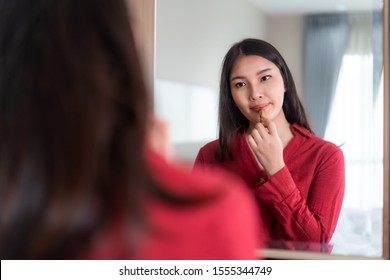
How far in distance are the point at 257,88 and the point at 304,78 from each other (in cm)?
9

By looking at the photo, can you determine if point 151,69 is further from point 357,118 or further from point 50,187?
point 50,187

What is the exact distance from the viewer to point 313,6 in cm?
94

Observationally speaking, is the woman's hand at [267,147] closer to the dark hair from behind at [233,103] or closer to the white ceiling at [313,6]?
the dark hair from behind at [233,103]

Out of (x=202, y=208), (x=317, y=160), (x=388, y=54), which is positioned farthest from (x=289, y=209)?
(x=202, y=208)

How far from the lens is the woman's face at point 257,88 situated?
944mm

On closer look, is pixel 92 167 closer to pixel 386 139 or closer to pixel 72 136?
pixel 72 136

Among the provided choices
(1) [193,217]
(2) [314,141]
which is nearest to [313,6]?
(2) [314,141]

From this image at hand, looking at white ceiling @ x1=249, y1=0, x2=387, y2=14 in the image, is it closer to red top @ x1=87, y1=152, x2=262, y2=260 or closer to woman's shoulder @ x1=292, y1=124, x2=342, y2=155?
woman's shoulder @ x1=292, y1=124, x2=342, y2=155

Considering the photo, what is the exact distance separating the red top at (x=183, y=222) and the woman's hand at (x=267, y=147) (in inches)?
21.2

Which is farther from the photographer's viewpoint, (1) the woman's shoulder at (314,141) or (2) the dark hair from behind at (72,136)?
A: (1) the woman's shoulder at (314,141)

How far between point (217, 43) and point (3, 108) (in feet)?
2.08

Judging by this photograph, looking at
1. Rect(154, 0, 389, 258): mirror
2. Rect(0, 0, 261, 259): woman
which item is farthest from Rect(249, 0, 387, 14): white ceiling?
Rect(0, 0, 261, 259): woman

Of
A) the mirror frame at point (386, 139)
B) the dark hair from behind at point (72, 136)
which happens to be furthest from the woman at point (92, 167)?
the mirror frame at point (386, 139)

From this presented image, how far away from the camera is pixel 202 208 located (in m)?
0.39
